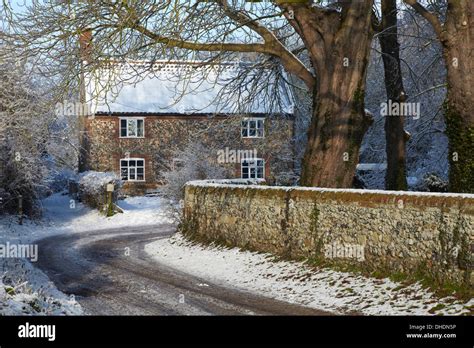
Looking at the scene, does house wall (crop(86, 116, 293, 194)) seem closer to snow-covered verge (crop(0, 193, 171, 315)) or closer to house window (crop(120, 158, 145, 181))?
house window (crop(120, 158, 145, 181))

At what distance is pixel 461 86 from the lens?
13664 mm

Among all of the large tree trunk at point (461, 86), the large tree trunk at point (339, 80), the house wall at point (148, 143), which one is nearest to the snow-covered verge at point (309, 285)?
the large tree trunk at point (339, 80)

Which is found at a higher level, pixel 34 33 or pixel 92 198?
pixel 34 33

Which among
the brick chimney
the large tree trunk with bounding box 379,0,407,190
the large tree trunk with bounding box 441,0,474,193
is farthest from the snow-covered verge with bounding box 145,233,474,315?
the large tree trunk with bounding box 379,0,407,190

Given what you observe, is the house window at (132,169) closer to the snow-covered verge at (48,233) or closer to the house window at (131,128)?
the house window at (131,128)

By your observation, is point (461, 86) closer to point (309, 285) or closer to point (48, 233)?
point (309, 285)

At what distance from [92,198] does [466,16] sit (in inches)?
931

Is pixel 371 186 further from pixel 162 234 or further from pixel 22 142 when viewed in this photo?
pixel 22 142

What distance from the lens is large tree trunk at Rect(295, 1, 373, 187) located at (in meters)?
15.4

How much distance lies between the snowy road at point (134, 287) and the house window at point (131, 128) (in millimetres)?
22980

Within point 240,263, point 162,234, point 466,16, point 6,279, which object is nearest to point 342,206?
point 240,263

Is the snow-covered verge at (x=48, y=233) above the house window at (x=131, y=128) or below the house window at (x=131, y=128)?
below

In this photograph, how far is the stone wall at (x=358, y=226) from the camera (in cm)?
1046

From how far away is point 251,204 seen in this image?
54.2 feet
